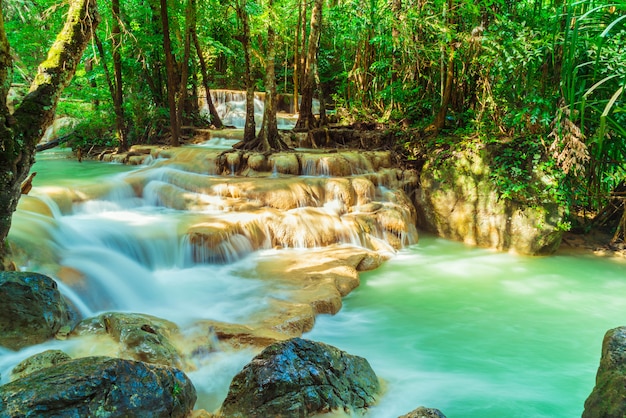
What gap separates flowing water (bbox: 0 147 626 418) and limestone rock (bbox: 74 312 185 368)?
0.20m

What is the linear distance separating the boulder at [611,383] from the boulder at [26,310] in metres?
3.93

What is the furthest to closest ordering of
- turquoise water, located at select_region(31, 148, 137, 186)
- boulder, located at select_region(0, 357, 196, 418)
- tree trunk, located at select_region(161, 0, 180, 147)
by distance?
tree trunk, located at select_region(161, 0, 180, 147) < turquoise water, located at select_region(31, 148, 137, 186) < boulder, located at select_region(0, 357, 196, 418)

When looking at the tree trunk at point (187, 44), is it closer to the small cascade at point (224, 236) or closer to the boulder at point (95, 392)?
the small cascade at point (224, 236)

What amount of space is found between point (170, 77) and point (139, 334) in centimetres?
885

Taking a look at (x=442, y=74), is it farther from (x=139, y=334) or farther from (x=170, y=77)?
→ (x=139, y=334)

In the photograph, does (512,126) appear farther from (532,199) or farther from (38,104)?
(38,104)

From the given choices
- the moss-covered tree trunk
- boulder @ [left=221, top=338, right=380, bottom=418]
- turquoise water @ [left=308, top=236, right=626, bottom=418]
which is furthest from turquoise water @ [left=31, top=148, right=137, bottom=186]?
boulder @ [left=221, top=338, right=380, bottom=418]

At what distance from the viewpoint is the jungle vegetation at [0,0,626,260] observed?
537 cm

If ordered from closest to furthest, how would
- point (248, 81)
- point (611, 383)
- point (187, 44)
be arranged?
point (611, 383)
point (248, 81)
point (187, 44)

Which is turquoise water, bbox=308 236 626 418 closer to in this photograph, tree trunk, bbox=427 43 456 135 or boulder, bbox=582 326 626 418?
boulder, bbox=582 326 626 418

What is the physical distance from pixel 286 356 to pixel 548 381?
2.53 m

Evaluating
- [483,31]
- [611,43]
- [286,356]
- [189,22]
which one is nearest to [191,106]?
[189,22]

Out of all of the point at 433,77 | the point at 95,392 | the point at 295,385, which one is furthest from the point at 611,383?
the point at 433,77

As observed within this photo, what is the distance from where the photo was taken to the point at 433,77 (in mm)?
10234
